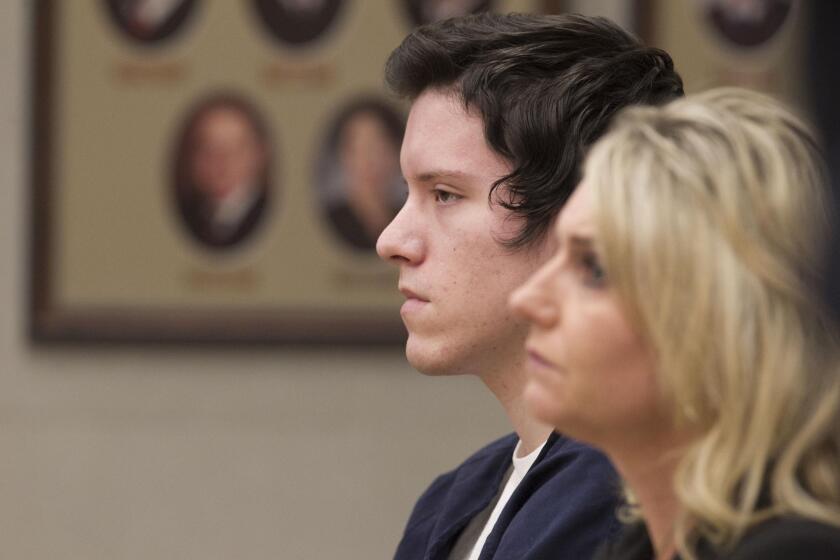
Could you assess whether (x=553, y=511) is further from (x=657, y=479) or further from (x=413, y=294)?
(x=657, y=479)

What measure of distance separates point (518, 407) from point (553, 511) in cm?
22

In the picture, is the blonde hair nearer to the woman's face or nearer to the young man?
the woman's face

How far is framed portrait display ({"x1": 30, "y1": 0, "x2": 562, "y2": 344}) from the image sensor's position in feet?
12.5

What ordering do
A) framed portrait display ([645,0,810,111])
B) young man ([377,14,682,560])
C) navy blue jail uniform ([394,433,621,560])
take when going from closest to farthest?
navy blue jail uniform ([394,433,621,560])
young man ([377,14,682,560])
framed portrait display ([645,0,810,111])

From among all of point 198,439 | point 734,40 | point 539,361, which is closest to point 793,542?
point 539,361

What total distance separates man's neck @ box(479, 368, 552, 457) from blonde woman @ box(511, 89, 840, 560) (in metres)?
0.70

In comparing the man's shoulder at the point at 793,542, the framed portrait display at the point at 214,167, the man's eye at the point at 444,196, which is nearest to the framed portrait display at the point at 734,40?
the framed portrait display at the point at 214,167

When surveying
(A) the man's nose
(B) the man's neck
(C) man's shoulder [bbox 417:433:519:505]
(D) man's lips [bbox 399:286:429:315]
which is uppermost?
(A) the man's nose

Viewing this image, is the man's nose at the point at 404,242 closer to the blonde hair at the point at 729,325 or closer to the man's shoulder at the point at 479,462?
the man's shoulder at the point at 479,462

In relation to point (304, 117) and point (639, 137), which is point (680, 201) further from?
point (304, 117)

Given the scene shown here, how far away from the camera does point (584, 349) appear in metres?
1.25

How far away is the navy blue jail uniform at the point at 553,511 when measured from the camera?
1.81 metres

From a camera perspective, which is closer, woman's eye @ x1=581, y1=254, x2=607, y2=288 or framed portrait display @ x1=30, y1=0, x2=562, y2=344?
woman's eye @ x1=581, y1=254, x2=607, y2=288

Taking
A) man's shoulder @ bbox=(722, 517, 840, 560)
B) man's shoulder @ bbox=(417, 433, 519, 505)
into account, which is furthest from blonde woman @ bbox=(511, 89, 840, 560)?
man's shoulder @ bbox=(417, 433, 519, 505)
